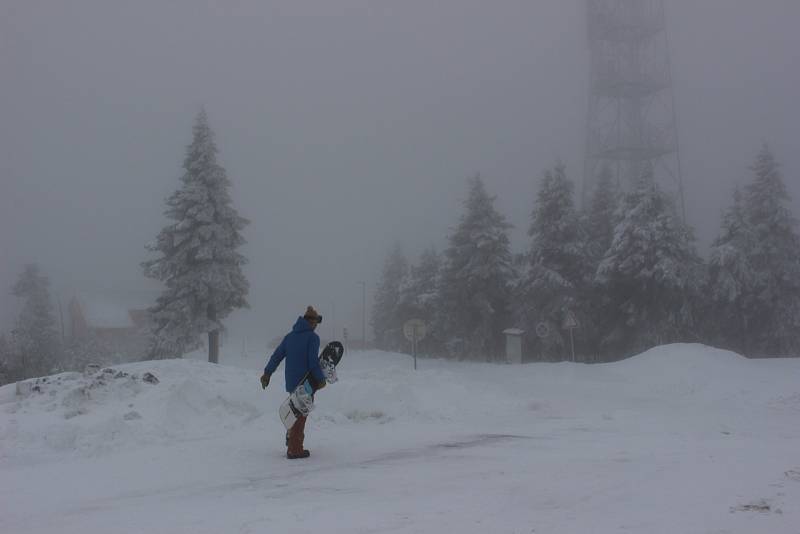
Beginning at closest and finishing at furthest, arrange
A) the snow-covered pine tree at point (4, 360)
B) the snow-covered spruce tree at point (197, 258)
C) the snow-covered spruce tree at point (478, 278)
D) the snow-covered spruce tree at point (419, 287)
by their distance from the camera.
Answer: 1. the snow-covered spruce tree at point (197, 258)
2. the snow-covered pine tree at point (4, 360)
3. the snow-covered spruce tree at point (478, 278)
4. the snow-covered spruce tree at point (419, 287)

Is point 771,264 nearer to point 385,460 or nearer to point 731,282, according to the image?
point 731,282

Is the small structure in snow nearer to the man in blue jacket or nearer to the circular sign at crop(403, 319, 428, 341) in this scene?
the circular sign at crop(403, 319, 428, 341)

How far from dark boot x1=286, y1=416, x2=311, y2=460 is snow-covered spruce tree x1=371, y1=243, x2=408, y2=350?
183 feet

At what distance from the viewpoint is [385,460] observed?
8.48 m

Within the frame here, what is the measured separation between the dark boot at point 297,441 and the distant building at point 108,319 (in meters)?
65.5

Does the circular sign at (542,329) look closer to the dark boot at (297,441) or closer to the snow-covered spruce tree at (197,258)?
the snow-covered spruce tree at (197,258)

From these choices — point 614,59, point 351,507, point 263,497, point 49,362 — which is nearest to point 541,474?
point 351,507

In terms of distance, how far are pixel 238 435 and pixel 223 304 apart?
25.9m

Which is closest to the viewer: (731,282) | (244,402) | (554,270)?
(244,402)

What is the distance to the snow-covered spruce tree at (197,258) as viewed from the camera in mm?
34625

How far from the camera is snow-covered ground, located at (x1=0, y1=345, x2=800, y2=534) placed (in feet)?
17.8

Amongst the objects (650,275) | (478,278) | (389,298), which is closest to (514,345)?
(650,275)

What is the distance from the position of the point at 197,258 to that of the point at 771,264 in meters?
30.8

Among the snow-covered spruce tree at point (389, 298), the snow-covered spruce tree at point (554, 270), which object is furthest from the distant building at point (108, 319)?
the snow-covered spruce tree at point (554, 270)
